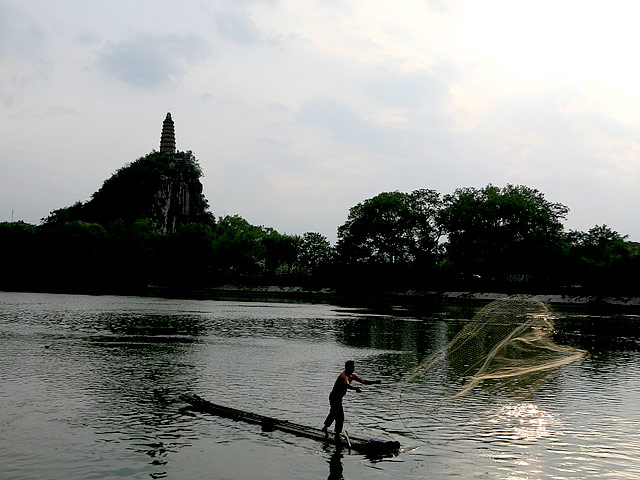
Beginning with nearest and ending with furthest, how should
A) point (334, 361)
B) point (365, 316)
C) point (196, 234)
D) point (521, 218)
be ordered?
1. point (334, 361)
2. point (365, 316)
3. point (521, 218)
4. point (196, 234)

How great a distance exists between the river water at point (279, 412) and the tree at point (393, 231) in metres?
114

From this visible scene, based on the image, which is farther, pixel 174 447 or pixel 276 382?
pixel 276 382

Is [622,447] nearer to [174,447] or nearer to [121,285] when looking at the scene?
[174,447]

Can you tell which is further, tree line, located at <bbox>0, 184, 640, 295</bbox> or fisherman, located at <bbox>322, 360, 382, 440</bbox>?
tree line, located at <bbox>0, 184, 640, 295</bbox>

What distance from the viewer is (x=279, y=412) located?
29.1 meters

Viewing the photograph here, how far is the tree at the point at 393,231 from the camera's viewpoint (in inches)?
6796

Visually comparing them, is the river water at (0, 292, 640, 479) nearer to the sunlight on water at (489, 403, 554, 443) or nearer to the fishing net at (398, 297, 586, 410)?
the sunlight on water at (489, 403, 554, 443)

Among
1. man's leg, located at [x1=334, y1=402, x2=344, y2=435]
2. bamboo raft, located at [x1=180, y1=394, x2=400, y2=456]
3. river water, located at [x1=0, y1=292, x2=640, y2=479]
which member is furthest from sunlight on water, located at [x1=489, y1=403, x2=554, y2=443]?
man's leg, located at [x1=334, y1=402, x2=344, y2=435]

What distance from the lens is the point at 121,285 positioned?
190750mm

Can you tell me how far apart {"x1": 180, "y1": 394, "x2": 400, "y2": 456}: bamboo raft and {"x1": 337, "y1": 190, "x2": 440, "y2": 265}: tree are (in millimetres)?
146036

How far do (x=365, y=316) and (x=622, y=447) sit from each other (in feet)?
230

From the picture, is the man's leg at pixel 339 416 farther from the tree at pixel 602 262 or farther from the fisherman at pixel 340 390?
the tree at pixel 602 262

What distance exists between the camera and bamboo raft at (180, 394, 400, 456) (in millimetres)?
22047

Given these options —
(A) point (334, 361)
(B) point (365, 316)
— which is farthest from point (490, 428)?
(B) point (365, 316)
